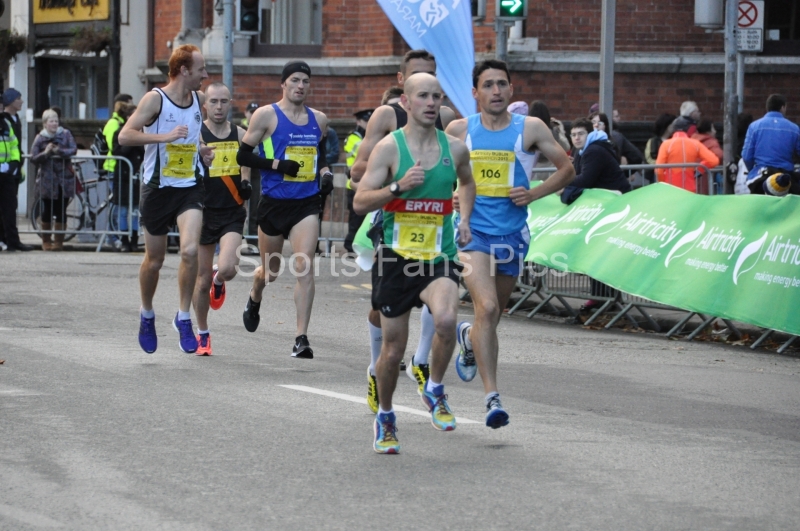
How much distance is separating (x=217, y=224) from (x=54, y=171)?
31.8 feet

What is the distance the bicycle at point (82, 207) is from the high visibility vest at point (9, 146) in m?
1.03

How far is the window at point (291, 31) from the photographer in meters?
24.8

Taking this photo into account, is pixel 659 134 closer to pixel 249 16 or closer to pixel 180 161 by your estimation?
pixel 249 16

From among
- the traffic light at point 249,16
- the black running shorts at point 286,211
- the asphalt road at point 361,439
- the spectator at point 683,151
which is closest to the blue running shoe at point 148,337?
the asphalt road at point 361,439

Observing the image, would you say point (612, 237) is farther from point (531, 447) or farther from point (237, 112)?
point (237, 112)

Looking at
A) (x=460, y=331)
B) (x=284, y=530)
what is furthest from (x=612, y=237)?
(x=284, y=530)

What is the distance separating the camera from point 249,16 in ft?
66.7

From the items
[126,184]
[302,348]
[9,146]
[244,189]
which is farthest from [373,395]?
[126,184]

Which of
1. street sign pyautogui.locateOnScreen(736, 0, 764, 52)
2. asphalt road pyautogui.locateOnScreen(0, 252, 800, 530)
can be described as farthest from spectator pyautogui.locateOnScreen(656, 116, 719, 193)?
asphalt road pyautogui.locateOnScreen(0, 252, 800, 530)

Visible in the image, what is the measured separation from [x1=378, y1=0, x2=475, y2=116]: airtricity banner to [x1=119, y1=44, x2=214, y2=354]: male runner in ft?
19.8

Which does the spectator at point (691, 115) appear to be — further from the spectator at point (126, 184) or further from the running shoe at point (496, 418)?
the running shoe at point (496, 418)

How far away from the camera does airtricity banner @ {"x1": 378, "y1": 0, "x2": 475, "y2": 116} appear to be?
16.0 m

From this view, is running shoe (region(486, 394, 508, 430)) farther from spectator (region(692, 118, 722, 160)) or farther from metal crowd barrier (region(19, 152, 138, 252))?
metal crowd barrier (region(19, 152, 138, 252))

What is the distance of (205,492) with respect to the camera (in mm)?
6141
